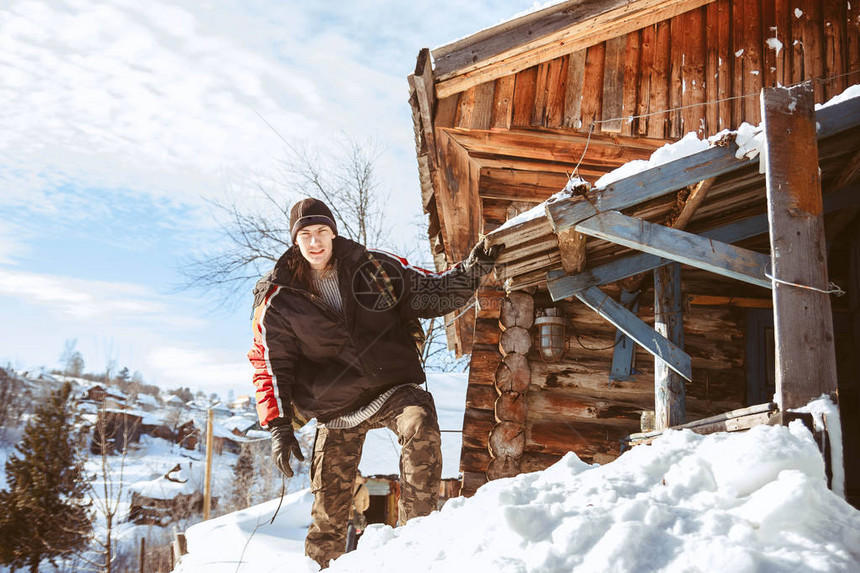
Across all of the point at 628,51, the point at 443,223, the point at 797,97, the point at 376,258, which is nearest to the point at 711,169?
the point at 797,97

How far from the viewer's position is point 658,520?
73.9 inches

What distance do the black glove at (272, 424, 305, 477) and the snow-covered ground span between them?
1205mm

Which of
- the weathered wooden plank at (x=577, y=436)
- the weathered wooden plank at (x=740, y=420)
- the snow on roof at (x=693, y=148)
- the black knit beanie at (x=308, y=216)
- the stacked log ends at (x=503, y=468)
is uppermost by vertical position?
the snow on roof at (x=693, y=148)

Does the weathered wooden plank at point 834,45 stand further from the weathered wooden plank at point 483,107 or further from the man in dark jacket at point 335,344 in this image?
the man in dark jacket at point 335,344

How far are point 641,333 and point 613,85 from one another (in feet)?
8.54

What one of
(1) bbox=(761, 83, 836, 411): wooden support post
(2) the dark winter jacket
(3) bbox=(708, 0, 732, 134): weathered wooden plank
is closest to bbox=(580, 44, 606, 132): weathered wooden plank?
(3) bbox=(708, 0, 732, 134): weathered wooden plank

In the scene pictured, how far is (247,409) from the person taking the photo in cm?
7456

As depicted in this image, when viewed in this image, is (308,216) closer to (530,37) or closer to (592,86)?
(530,37)

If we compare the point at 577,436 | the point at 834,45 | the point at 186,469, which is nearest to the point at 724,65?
the point at 834,45

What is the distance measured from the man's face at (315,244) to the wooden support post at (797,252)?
2.57 meters

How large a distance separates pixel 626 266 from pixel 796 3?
3349mm

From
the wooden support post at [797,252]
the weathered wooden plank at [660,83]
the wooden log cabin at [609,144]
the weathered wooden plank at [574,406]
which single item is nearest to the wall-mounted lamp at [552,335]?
the wooden log cabin at [609,144]

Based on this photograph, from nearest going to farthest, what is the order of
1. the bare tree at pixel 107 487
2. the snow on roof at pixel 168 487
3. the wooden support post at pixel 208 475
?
the bare tree at pixel 107 487, the wooden support post at pixel 208 475, the snow on roof at pixel 168 487

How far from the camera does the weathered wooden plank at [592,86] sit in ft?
17.7
